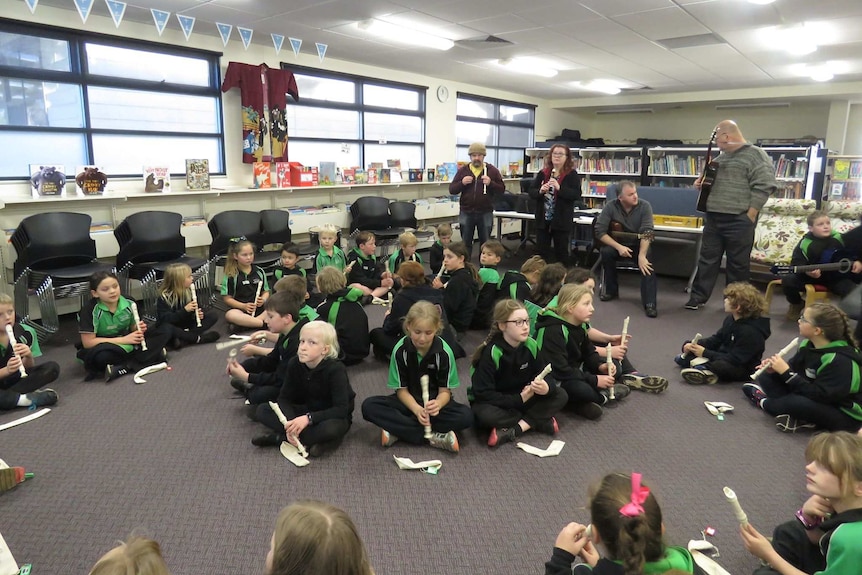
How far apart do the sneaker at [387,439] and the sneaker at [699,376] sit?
1.92m

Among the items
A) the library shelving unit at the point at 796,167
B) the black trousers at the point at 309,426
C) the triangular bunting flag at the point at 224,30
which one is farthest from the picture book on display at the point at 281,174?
the library shelving unit at the point at 796,167

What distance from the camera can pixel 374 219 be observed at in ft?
22.3

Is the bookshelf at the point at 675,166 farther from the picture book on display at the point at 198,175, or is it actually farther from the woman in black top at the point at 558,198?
the picture book on display at the point at 198,175

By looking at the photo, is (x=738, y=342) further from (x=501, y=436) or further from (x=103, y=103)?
(x=103, y=103)

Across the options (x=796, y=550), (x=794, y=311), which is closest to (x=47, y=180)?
(x=796, y=550)

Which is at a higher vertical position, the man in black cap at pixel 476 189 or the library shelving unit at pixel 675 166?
the library shelving unit at pixel 675 166

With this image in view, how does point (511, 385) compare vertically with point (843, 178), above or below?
below

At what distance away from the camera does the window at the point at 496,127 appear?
938 centimetres

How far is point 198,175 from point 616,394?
4.41 metres

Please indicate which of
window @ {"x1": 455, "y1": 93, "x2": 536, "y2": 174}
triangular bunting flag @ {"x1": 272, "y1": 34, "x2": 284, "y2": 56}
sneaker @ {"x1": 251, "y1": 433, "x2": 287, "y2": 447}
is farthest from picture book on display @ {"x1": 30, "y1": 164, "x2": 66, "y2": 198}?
window @ {"x1": 455, "y1": 93, "x2": 536, "y2": 174}

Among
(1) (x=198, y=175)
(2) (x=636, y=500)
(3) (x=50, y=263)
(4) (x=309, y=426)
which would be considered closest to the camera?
(2) (x=636, y=500)

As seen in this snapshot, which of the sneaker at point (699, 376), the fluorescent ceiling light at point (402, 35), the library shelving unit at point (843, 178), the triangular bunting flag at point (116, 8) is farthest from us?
the library shelving unit at point (843, 178)

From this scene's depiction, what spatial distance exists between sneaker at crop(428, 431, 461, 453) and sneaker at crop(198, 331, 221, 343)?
7.40ft

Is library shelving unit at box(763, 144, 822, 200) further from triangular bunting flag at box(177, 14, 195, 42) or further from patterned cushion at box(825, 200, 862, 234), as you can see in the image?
triangular bunting flag at box(177, 14, 195, 42)
